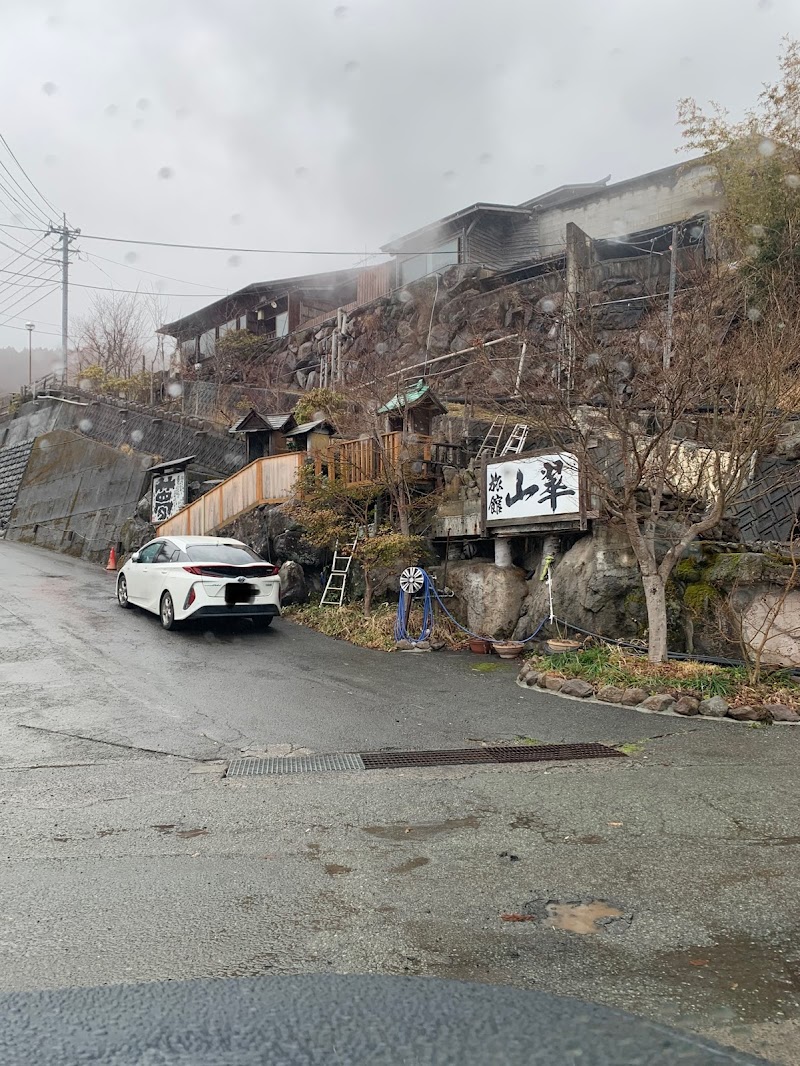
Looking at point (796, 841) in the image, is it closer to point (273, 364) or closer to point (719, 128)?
point (719, 128)

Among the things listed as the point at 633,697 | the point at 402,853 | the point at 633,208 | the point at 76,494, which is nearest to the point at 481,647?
the point at 633,697

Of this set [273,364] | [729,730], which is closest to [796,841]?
A: [729,730]

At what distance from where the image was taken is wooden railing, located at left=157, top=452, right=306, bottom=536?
58.3 ft

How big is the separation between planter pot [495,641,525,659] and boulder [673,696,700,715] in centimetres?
356

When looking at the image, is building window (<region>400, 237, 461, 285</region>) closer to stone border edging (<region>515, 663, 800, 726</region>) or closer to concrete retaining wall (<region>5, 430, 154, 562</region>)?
concrete retaining wall (<region>5, 430, 154, 562</region>)

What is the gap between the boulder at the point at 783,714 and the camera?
26.5 ft

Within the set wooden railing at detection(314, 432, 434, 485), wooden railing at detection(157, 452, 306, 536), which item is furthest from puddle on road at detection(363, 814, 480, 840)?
wooden railing at detection(157, 452, 306, 536)

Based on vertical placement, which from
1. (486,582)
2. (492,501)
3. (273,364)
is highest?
(273,364)

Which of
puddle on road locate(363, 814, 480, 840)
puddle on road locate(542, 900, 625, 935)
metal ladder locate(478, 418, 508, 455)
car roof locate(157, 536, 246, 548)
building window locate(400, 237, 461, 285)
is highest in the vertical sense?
building window locate(400, 237, 461, 285)

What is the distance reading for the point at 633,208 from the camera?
90.3 ft

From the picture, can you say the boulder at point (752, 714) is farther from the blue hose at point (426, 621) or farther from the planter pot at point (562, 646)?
the blue hose at point (426, 621)

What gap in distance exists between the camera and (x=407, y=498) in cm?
1469

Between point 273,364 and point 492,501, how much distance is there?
25.1 meters

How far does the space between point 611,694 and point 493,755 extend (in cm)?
272
